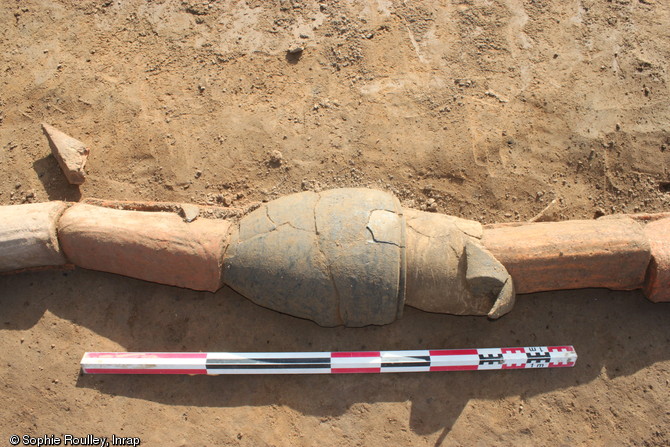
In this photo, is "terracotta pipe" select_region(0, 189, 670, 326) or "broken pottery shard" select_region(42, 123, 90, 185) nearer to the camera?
"terracotta pipe" select_region(0, 189, 670, 326)

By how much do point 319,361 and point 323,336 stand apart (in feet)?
0.70

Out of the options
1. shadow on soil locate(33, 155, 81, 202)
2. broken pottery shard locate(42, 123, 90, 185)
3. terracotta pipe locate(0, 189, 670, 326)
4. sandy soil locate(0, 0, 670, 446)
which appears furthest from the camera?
shadow on soil locate(33, 155, 81, 202)

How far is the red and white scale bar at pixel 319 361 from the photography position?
3.86 metres

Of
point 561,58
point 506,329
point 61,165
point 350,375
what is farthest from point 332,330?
point 561,58

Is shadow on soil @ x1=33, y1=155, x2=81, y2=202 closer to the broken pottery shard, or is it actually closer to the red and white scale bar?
the broken pottery shard

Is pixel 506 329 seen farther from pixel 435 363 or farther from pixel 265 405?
pixel 265 405

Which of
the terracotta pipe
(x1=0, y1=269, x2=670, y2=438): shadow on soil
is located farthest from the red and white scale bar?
the terracotta pipe

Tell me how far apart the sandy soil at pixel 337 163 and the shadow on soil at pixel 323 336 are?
15 mm

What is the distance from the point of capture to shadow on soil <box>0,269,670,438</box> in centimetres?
387

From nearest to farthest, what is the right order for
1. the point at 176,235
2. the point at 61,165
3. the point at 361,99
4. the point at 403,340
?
the point at 176,235, the point at 403,340, the point at 61,165, the point at 361,99

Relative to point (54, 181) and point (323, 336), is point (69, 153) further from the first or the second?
point (323, 336)

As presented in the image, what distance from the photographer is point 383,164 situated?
4590mm

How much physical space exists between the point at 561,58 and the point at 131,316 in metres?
4.43

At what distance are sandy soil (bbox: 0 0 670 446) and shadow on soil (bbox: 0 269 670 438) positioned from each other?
0.02 m
